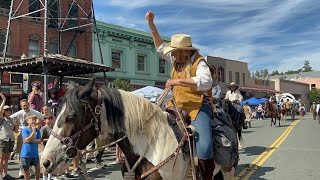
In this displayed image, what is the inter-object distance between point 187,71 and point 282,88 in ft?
253

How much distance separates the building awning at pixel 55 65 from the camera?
45.6 ft

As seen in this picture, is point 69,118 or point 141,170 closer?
point 69,118

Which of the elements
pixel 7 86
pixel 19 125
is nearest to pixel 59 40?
pixel 7 86

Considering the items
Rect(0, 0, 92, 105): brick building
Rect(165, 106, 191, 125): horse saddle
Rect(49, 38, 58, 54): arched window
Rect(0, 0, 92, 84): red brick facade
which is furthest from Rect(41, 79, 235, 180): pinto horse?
Rect(49, 38, 58, 54): arched window

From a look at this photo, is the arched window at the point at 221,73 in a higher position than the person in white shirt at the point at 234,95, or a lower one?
higher

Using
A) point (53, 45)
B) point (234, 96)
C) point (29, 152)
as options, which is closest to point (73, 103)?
point (29, 152)

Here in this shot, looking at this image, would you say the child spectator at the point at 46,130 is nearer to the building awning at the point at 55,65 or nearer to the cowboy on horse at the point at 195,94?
the building awning at the point at 55,65

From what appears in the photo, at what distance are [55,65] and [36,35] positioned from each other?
1357 cm

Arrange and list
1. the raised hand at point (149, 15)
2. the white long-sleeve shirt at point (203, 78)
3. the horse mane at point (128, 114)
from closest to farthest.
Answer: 1. the horse mane at point (128, 114)
2. the white long-sleeve shirt at point (203, 78)
3. the raised hand at point (149, 15)

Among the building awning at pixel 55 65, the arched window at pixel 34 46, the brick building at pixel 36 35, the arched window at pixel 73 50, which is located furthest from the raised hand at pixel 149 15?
the arched window at pixel 73 50

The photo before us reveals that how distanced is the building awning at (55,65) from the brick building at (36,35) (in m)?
6.73

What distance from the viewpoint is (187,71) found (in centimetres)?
409

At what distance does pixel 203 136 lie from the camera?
401 cm

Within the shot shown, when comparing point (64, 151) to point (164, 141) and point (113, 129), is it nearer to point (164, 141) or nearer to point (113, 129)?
point (113, 129)
